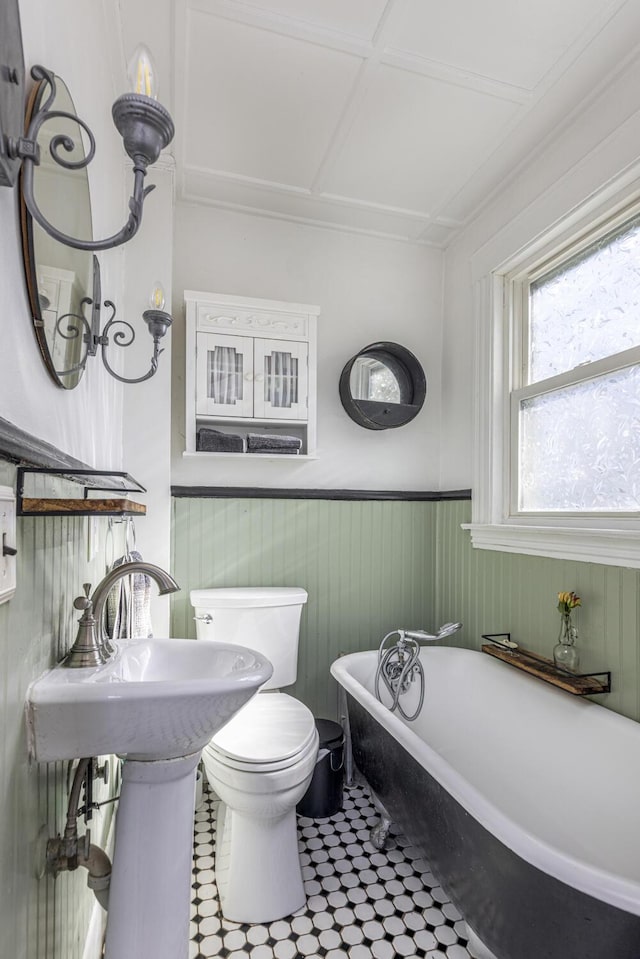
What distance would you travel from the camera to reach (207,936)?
1448 mm

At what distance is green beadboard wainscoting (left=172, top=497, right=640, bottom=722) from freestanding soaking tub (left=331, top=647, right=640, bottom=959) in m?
0.29

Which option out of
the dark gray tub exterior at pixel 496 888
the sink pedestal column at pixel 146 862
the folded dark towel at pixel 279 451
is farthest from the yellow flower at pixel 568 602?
the sink pedestal column at pixel 146 862

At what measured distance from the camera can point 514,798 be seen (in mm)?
1716

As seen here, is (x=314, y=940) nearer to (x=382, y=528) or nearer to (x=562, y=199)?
(x=382, y=528)

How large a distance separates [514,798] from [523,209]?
2191mm

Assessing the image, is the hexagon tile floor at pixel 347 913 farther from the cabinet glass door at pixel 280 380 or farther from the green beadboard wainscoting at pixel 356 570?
the cabinet glass door at pixel 280 380

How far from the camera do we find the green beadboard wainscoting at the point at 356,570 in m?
2.18

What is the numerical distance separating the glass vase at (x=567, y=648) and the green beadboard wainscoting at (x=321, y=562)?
89 centimetres

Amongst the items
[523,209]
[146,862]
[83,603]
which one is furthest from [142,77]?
[523,209]

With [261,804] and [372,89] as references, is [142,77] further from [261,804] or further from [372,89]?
[261,804]

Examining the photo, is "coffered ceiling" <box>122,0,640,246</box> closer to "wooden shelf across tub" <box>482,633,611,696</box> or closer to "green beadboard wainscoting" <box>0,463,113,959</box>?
"green beadboard wainscoting" <box>0,463,113,959</box>

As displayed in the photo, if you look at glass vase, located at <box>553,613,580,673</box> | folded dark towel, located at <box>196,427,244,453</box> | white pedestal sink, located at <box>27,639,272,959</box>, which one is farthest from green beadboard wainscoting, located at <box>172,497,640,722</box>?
white pedestal sink, located at <box>27,639,272,959</box>

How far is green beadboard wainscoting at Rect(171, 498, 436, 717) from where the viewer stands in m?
2.31

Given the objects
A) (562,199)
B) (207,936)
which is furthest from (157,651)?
(562,199)
